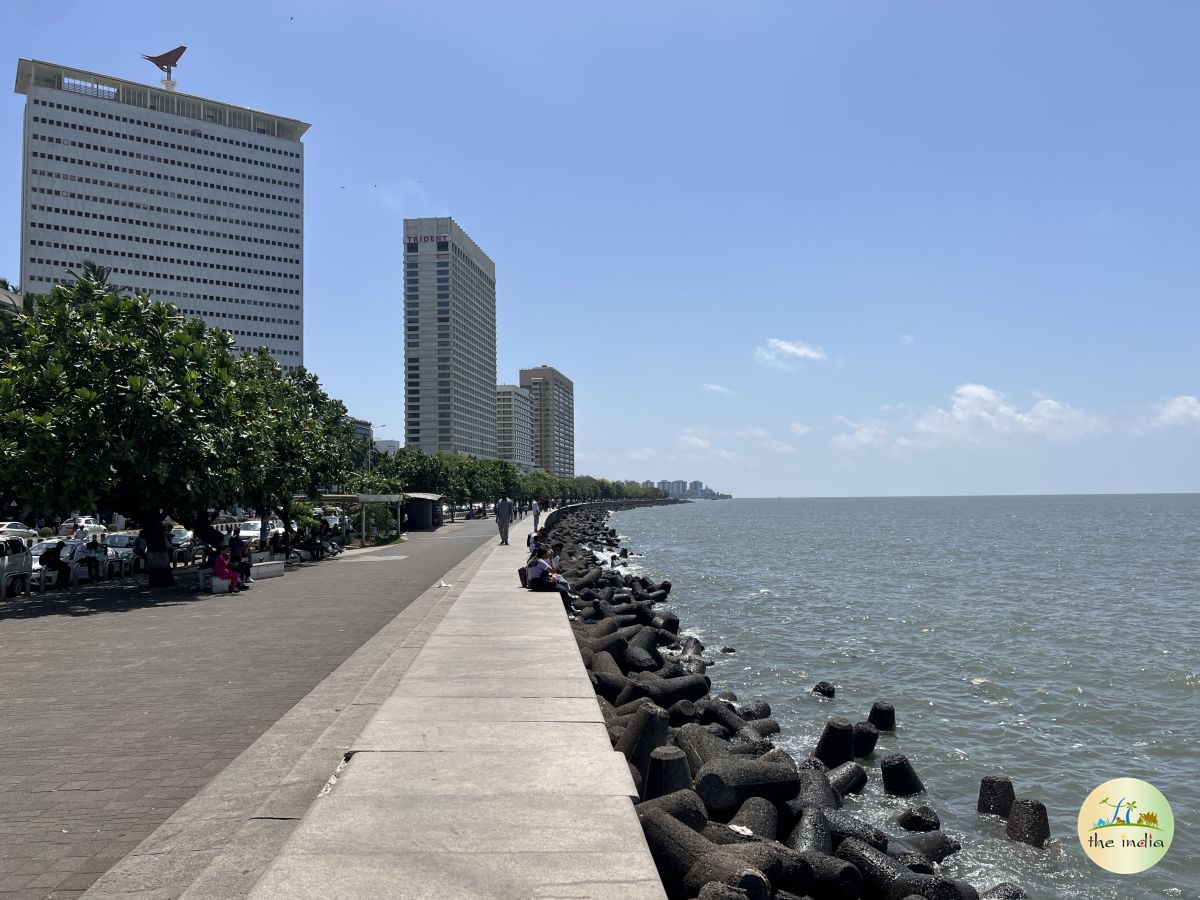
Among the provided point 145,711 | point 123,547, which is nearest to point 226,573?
point 145,711

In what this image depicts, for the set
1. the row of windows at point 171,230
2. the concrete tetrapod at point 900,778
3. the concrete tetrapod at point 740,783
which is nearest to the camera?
the concrete tetrapod at point 740,783

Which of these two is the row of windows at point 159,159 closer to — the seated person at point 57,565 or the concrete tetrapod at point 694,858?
the seated person at point 57,565

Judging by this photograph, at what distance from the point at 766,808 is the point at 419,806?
3324 mm

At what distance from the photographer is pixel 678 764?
6609mm

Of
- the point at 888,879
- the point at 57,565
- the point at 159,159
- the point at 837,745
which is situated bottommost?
the point at 837,745

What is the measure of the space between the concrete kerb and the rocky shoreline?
7.67 feet

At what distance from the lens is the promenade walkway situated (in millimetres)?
4102

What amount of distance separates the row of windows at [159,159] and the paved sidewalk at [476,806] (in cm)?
18422

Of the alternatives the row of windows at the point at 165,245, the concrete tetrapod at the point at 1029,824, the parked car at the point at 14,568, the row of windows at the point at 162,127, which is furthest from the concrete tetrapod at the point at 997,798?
the row of windows at the point at 162,127

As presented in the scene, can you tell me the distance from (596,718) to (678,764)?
81 centimetres

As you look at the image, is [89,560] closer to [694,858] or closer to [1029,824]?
[694,858]

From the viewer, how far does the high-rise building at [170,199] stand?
153 m

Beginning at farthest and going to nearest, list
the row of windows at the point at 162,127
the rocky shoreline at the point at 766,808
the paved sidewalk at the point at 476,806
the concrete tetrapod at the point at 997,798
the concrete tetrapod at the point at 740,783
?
the row of windows at the point at 162,127, the concrete tetrapod at the point at 997,798, the concrete tetrapod at the point at 740,783, the rocky shoreline at the point at 766,808, the paved sidewalk at the point at 476,806

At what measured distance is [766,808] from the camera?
706 cm
